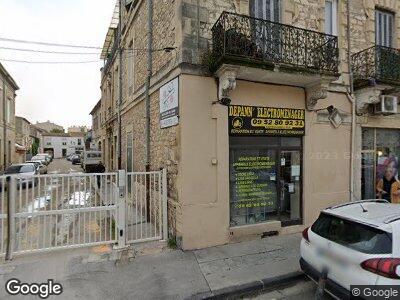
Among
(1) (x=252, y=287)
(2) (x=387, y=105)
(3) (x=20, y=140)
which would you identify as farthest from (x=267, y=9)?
(3) (x=20, y=140)

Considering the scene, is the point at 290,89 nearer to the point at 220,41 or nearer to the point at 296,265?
the point at 220,41

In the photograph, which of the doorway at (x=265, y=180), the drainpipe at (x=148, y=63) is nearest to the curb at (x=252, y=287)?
the doorway at (x=265, y=180)

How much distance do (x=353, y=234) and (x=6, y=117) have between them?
97.6 feet

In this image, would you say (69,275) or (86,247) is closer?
(69,275)

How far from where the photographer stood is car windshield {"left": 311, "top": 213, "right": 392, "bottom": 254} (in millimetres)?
3229

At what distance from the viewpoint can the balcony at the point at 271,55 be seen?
5.65 m

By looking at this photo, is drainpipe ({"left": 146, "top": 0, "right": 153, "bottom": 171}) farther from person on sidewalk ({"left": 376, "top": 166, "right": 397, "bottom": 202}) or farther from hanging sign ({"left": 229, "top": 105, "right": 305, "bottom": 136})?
person on sidewalk ({"left": 376, "top": 166, "right": 397, "bottom": 202})

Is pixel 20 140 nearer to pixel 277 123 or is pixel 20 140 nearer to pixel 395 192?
pixel 277 123

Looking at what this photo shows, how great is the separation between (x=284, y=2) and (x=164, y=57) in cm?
327

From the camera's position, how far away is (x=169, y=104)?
6.46m

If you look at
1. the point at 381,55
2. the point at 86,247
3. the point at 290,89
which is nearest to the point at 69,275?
the point at 86,247

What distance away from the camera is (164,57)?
6.95 meters

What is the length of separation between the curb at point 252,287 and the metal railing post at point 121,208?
2.44 metres

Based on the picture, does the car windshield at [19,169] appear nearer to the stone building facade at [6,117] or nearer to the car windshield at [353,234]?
the stone building facade at [6,117]
